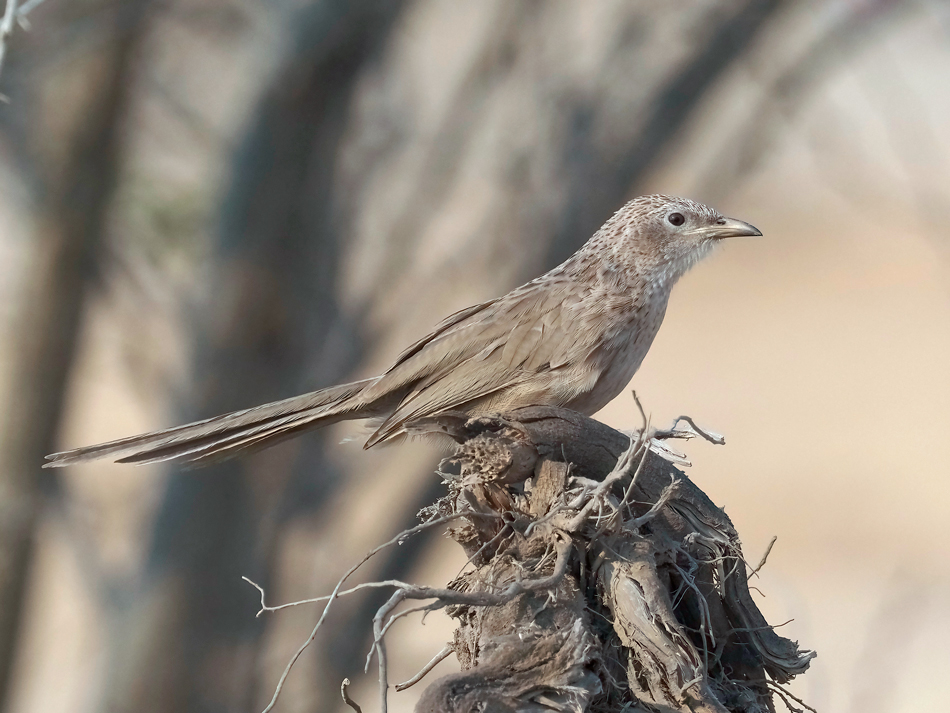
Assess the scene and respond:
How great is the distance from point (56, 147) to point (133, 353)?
1642 millimetres

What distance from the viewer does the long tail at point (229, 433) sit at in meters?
2.78

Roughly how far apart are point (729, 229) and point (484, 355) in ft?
3.50

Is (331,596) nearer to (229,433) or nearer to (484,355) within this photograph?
(229,433)

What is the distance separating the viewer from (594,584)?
6.84ft

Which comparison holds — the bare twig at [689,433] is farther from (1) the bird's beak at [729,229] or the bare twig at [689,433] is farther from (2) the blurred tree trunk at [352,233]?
(2) the blurred tree trunk at [352,233]

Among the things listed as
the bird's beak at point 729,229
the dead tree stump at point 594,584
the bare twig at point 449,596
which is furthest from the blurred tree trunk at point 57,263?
the bare twig at point 449,596

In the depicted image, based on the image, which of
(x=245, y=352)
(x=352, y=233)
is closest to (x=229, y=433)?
(x=245, y=352)

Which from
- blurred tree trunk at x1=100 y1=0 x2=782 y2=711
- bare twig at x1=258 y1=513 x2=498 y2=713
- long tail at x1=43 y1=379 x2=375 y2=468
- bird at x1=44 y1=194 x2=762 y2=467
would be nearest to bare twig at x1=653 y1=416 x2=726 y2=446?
bird at x1=44 y1=194 x2=762 y2=467

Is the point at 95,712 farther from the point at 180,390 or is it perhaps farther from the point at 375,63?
the point at 375,63

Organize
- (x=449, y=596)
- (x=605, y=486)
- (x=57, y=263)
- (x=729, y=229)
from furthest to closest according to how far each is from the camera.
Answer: (x=57, y=263) < (x=729, y=229) < (x=605, y=486) < (x=449, y=596)

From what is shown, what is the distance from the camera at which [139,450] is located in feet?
9.16

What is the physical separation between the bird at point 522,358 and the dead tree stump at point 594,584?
0.69m

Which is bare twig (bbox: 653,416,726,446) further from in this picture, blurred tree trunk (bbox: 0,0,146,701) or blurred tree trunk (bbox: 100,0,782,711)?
blurred tree trunk (bbox: 0,0,146,701)

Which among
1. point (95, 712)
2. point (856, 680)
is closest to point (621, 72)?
point (856, 680)
